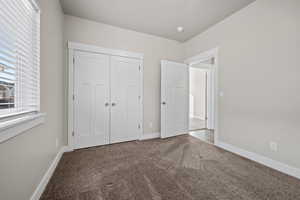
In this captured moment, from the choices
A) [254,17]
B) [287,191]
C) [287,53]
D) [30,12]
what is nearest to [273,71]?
[287,53]

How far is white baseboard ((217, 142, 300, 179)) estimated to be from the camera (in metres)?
1.71

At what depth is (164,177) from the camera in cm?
168

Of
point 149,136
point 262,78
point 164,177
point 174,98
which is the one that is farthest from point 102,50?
point 262,78

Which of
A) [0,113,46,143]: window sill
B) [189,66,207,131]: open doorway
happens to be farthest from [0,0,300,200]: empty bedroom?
[189,66,207,131]: open doorway

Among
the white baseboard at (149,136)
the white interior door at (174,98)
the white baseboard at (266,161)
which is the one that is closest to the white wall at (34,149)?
the white baseboard at (149,136)

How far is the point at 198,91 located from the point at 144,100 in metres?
3.93

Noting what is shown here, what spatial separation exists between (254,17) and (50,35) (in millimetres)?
3214

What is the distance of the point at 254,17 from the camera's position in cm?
214

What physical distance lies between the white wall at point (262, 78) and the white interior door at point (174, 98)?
101 centimetres

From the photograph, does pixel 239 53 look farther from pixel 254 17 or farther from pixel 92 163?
pixel 92 163

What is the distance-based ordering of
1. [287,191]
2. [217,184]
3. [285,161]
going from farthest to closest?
[285,161] < [217,184] < [287,191]

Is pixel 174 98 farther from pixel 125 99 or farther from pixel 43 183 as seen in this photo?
pixel 43 183

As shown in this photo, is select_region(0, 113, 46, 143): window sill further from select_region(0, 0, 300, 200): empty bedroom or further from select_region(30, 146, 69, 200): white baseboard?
select_region(30, 146, 69, 200): white baseboard

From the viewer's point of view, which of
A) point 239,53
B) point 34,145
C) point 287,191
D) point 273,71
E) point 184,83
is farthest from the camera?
point 184,83
